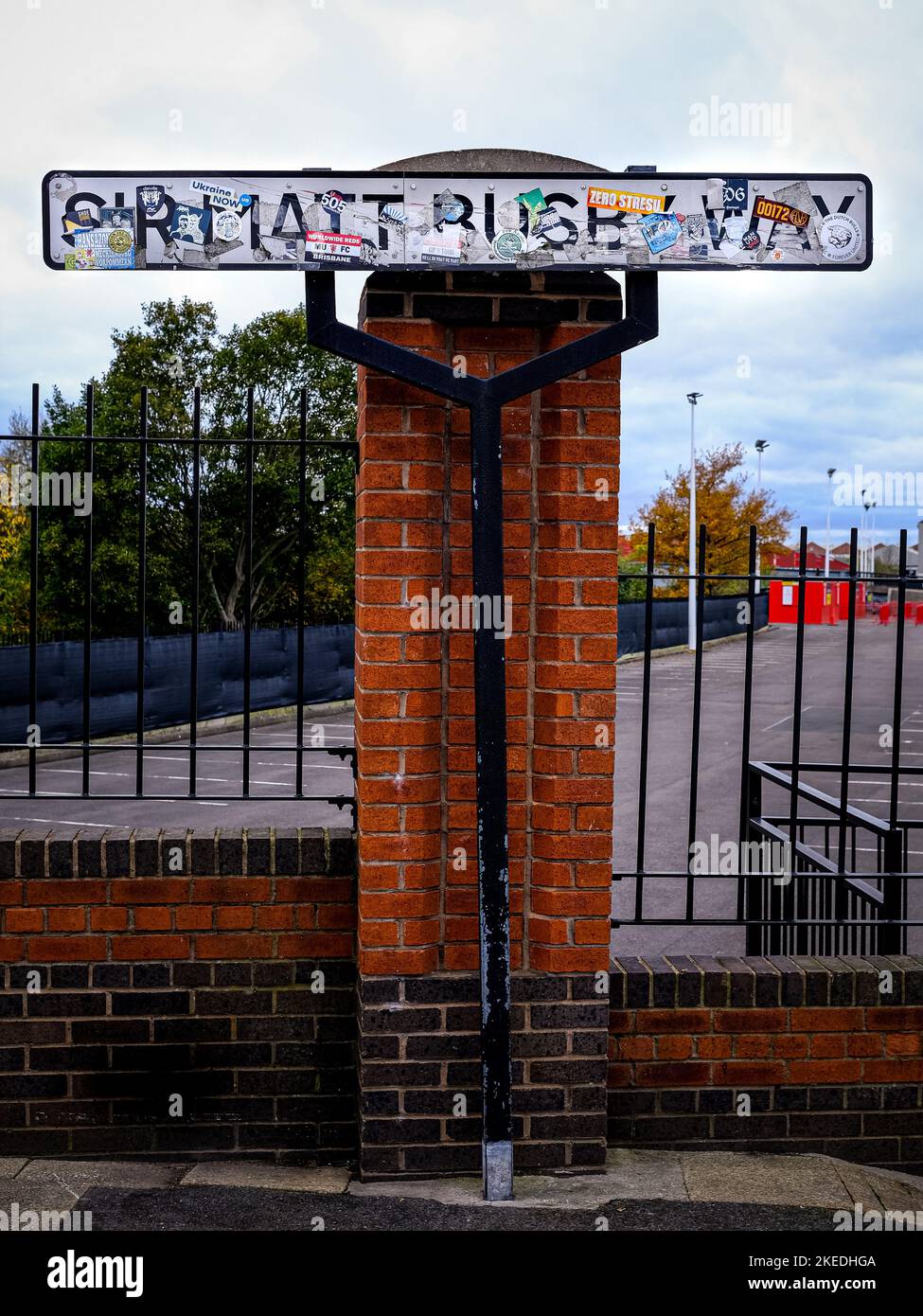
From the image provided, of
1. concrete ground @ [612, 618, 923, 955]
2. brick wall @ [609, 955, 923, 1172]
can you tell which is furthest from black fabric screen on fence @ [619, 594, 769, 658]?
brick wall @ [609, 955, 923, 1172]

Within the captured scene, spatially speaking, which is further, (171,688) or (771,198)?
(171,688)

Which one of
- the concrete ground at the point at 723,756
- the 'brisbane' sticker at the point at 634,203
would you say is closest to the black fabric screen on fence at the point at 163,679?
the concrete ground at the point at 723,756

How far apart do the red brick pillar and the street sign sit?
0.17 metres

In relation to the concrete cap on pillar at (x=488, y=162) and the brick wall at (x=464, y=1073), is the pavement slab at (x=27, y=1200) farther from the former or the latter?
the concrete cap on pillar at (x=488, y=162)

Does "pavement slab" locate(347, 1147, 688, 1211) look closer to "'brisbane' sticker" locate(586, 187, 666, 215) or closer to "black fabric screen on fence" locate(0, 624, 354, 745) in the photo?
→ "'brisbane' sticker" locate(586, 187, 666, 215)

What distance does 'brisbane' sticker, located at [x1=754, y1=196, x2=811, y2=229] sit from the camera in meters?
3.58

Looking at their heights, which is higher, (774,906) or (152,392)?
(152,392)

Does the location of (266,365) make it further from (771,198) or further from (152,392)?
(771,198)

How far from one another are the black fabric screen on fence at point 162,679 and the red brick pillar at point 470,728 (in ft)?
40.2

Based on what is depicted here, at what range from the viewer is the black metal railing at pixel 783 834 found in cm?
408

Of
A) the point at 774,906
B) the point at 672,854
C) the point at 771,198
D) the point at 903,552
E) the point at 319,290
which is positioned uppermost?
the point at 771,198

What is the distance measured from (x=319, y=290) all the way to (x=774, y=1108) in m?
3.13

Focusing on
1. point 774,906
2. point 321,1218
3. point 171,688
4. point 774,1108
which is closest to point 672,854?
point 774,906

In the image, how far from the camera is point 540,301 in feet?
12.1
